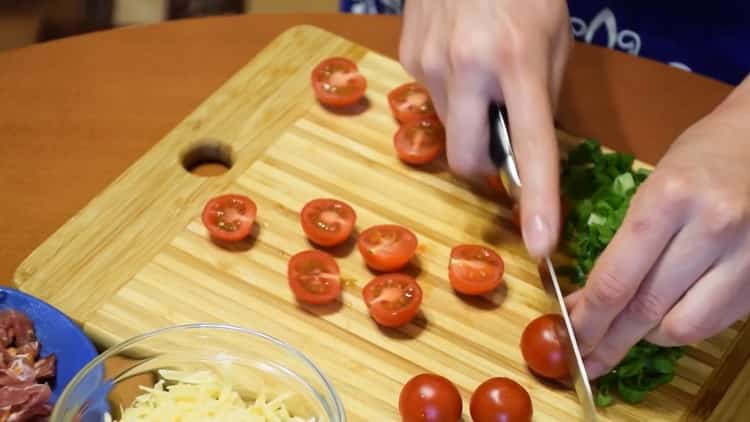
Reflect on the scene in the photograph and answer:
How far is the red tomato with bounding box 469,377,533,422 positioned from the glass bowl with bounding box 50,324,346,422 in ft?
0.73

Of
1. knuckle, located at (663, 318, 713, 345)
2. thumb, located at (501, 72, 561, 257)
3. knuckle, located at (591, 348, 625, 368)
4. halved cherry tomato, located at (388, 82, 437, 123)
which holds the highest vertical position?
thumb, located at (501, 72, 561, 257)

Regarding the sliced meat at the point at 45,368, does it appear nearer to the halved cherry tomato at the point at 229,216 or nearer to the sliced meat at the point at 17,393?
the sliced meat at the point at 17,393

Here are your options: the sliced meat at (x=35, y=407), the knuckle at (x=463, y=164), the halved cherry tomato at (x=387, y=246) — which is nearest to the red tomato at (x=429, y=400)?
the halved cherry tomato at (x=387, y=246)

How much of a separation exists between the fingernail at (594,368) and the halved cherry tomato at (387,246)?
13.3 inches

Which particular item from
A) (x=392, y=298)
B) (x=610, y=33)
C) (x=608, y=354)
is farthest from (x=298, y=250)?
(x=610, y=33)

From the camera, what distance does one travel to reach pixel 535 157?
4.92 ft

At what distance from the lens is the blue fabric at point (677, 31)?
6.68 feet

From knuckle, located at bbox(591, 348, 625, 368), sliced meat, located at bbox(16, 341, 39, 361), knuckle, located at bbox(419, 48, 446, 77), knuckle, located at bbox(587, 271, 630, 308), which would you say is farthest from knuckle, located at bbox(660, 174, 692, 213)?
sliced meat, located at bbox(16, 341, 39, 361)

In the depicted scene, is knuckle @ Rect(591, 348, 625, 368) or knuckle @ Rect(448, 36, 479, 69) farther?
knuckle @ Rect(448, 36, 479, 69)

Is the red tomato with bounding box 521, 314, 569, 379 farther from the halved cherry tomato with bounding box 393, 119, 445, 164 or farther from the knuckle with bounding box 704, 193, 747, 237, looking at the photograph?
the halved cherry tomato with bounding box 393, 119, 445, 164

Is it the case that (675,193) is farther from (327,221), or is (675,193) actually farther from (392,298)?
(327,221)

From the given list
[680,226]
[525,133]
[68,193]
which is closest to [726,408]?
[680,226]

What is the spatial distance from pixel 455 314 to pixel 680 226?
0.41 metres

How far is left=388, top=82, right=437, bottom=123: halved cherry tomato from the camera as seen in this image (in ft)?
6.25
